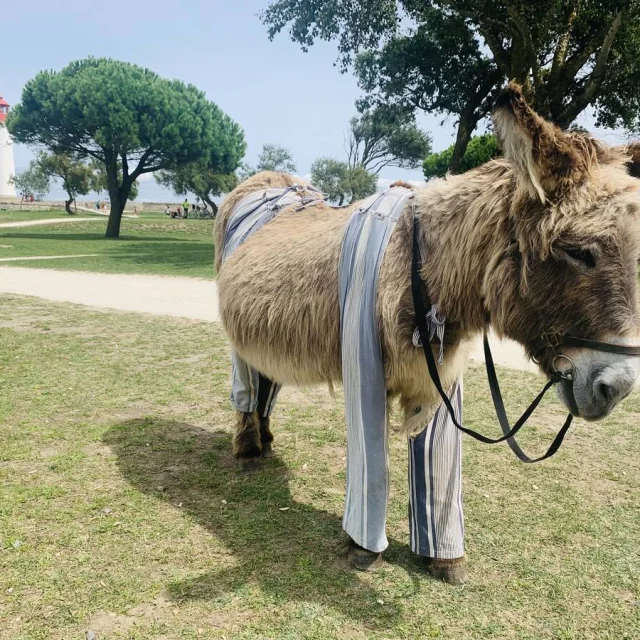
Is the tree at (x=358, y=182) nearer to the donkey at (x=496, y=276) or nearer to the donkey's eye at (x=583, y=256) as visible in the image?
the donkey at (x=496, y=276)

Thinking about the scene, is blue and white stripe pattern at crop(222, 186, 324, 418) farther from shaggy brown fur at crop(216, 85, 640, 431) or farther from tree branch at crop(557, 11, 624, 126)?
tree branch at crop(557, 11, 624, 126)

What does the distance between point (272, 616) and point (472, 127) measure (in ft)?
63.7

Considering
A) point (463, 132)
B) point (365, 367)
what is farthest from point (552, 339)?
point (463, 132)

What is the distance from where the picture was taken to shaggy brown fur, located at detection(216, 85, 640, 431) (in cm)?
190

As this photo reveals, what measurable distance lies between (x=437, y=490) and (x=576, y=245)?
1538 millimetres

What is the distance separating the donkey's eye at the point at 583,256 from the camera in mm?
1930

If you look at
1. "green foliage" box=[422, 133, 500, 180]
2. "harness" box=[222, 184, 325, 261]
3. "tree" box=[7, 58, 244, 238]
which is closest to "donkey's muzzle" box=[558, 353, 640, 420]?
"harness" box=[222, 184, 325, 261]

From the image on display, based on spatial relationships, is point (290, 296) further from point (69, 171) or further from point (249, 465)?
point (69, 171)

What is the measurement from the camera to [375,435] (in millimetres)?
2617

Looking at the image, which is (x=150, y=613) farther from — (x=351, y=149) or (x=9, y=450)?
(x=351, y=149)

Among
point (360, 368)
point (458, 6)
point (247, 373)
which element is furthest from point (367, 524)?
point (458, 6)

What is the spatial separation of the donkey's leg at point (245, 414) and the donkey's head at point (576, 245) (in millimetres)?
2353

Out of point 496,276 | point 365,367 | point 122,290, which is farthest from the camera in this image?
point 122,290

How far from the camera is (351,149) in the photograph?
71375 millimetres
